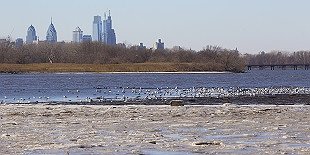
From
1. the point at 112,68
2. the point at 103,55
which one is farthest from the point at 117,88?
the point at 103,55

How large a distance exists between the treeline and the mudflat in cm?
A: 14234

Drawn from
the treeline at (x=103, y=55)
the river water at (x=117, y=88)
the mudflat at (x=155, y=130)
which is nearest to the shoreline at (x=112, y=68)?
the treeline at (x=103, y=55)

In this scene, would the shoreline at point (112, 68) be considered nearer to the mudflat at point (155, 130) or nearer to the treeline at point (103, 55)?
the treeline at point (103, 55)

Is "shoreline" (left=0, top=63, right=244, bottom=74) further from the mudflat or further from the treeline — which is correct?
the mudflat

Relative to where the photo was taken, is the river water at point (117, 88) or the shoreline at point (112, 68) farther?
the shoreline at point (112, 68)

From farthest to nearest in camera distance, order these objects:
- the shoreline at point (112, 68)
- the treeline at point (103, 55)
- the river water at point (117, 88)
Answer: the treeline at point (103, 55), the shoreline at point (112, 68), the river water at point (117, 88)

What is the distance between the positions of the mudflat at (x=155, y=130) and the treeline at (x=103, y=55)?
467 feet

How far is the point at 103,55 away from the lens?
602 feet

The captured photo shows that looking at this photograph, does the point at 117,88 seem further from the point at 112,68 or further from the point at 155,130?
the point at 112,68

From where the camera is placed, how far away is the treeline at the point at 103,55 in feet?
585

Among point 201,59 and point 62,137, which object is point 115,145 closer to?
point 62,137

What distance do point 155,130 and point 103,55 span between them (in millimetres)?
163195

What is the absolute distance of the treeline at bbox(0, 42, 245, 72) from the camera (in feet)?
585

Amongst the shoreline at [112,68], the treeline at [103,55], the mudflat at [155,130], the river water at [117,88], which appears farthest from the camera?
the treeline at [103,55]
